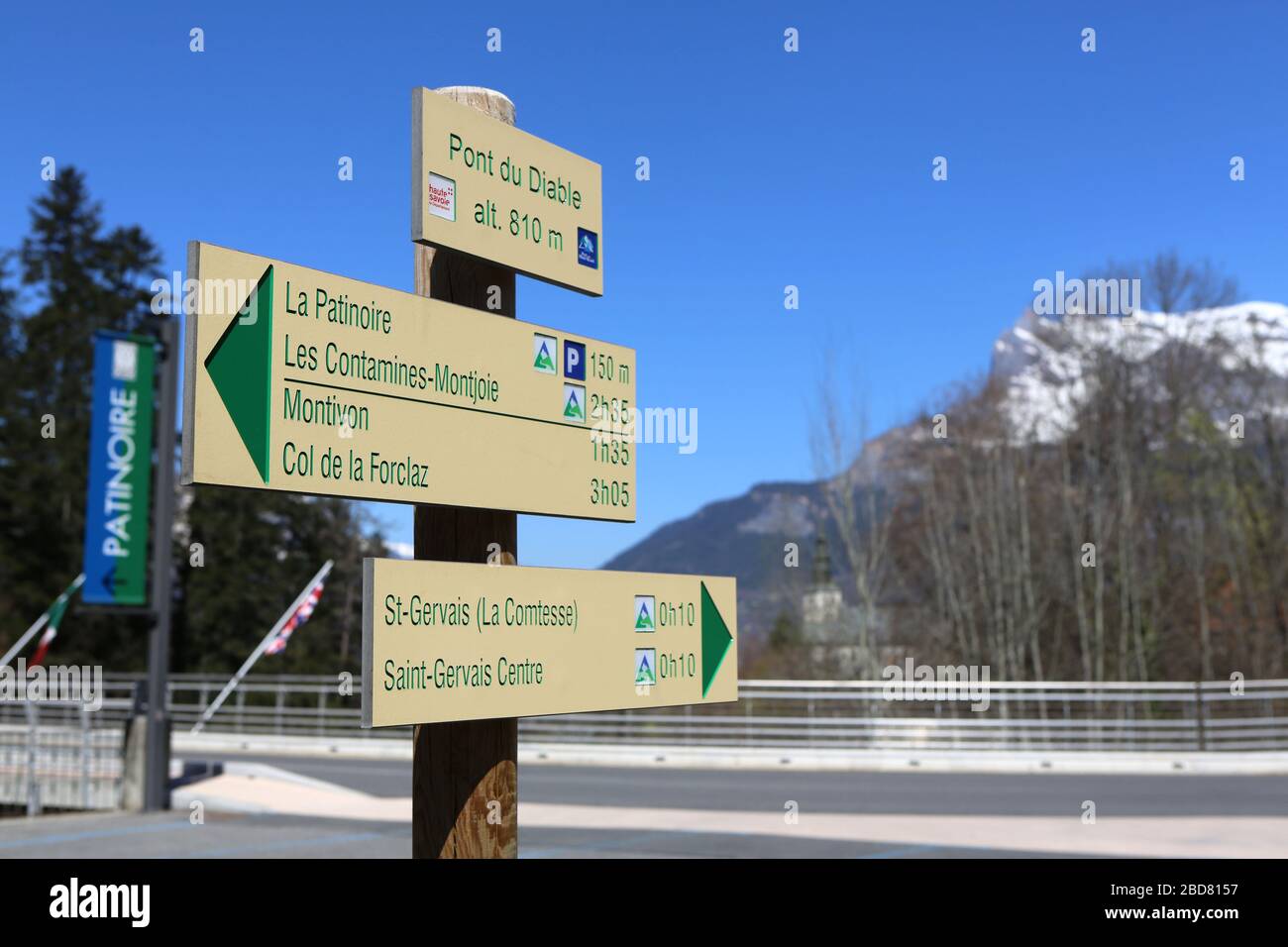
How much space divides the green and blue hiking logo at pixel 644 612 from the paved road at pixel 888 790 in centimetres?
1137

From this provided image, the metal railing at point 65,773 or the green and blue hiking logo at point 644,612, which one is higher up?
the green and blue hiking logo at point 644,612

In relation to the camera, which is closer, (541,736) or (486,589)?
(486,589)

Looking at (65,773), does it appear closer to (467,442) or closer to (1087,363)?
(467,442)

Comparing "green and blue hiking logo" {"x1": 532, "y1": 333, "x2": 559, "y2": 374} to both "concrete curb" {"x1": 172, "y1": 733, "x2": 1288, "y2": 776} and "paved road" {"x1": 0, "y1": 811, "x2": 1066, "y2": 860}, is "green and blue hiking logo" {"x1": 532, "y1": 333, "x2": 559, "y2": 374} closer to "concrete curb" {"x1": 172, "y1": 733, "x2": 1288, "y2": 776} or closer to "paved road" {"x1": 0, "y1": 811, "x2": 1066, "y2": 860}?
"paved road" {"x1": 0, "y1": 811, "x2": 1066, "y2": 860}

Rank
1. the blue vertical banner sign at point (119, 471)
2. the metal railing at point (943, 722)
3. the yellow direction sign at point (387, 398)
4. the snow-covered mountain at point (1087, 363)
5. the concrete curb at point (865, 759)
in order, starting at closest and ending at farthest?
the yellow direction sign at point (387, 398)
the blue vertical banner sign at point (119, 471)
the concrete curb at point (865, 759)
the metal railing at point (943, 722)
the snow-covered mountain at point (1087, 363)

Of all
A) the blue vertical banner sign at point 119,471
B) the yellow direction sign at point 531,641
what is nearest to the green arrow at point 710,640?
the yellow direction sign at point 531,641

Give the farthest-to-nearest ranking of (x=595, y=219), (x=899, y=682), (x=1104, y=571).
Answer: (x=1104, y=571)
(x=899, y=682)
(x=595, y=219)

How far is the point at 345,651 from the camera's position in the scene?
4362 centimetres

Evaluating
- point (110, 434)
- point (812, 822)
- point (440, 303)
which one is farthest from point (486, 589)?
point (110, 434)

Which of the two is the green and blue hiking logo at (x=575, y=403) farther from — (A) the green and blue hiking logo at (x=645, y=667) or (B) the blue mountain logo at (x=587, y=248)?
(A) the green and blue hiking logo at (x=645, y=667)

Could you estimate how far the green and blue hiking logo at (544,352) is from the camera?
3.73 m
